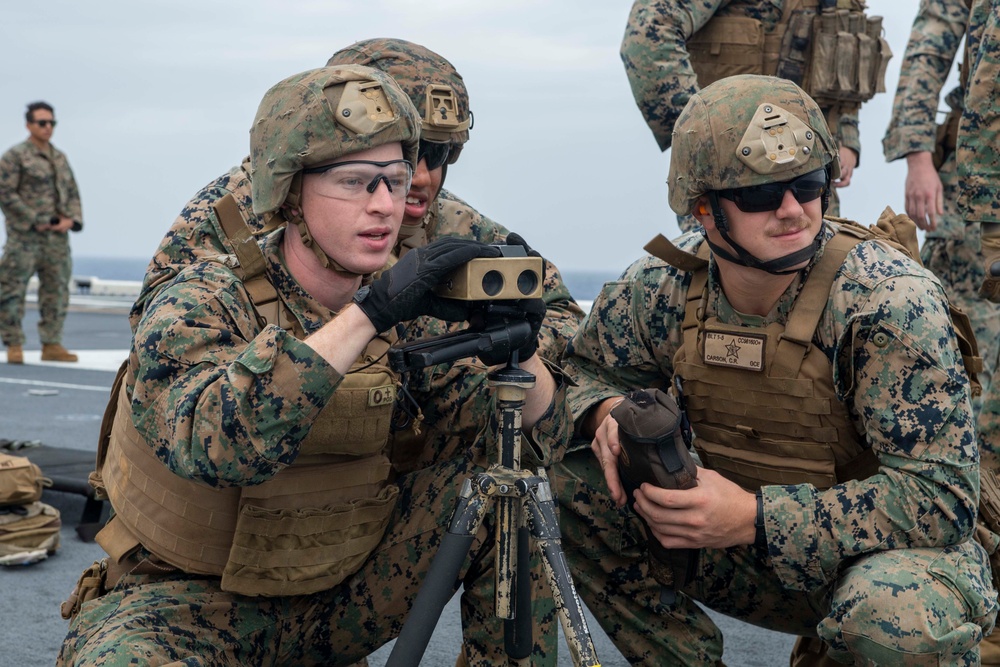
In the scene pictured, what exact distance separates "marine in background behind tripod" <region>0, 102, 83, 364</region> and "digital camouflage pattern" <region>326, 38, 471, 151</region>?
8688mm

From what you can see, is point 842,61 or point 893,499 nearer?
point 893,499

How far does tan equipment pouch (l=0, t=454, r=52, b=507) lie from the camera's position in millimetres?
4531

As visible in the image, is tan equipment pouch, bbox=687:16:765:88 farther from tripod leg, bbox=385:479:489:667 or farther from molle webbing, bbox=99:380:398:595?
tripod leg, bbox=385:479:489:667

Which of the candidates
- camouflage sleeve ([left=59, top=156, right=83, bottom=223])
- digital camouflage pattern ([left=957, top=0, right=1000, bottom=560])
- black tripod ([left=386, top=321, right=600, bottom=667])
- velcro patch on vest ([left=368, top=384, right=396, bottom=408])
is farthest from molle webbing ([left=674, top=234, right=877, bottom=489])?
camouflage sleeve ([left=59, top=156, right=83, bottom=223])

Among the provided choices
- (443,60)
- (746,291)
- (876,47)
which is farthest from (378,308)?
(876,47)

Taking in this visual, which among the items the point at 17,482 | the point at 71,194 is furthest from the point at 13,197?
the point at 17,482

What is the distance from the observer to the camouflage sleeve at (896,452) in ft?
8.58

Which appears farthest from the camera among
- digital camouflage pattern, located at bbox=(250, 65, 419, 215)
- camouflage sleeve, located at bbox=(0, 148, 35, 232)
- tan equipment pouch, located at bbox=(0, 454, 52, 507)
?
camouflage sleeve, located at bbox=(0, 148, 35, 232)

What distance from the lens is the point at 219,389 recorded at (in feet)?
7.67

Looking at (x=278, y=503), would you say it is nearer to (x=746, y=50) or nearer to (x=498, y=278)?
(x=498, y=278)

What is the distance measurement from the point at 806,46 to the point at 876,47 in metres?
0.39

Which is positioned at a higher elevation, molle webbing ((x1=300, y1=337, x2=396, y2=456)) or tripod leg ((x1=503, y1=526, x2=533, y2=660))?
molle webbing ((x1=300, y1=337, x2=396, y2=456))

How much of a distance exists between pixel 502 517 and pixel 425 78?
146 centimetres

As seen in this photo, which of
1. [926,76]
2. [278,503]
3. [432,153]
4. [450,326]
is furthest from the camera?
[926,76]
